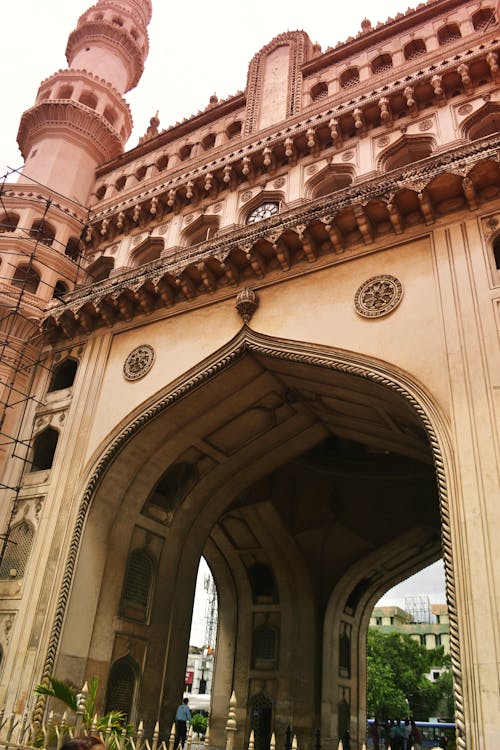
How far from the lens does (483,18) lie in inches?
561

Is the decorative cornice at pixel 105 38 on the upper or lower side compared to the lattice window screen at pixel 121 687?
upper

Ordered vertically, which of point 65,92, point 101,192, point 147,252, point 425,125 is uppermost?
point 65,92

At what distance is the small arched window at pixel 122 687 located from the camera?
10.9 m

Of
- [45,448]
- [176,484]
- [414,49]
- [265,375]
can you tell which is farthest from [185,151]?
[176,484]

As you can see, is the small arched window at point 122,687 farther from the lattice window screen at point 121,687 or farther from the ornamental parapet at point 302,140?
the ornamental parapet at point 302,140

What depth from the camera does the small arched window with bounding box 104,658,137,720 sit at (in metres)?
10.9

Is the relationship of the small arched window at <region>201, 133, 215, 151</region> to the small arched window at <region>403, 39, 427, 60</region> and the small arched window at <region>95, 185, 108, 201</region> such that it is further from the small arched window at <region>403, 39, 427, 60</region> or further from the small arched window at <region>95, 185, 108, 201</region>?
the small arched window at <region>403, 39, 427, 60</region>

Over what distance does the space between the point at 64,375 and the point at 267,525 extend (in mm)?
6802

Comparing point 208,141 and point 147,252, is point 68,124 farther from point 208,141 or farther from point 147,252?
point 147,252

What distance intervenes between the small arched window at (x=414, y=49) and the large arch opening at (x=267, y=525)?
8.97 meters

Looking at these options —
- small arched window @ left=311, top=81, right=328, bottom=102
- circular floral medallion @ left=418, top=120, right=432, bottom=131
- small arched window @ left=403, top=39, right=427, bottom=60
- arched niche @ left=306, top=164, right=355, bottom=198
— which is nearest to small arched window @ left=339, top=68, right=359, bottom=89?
small arched window @ left=311, top=81, right=328, bottom=102

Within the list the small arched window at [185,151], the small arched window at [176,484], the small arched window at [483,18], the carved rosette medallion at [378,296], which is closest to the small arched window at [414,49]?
the small arched window at [483,18]

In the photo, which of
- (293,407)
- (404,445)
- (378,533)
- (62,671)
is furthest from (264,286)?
(378,533)

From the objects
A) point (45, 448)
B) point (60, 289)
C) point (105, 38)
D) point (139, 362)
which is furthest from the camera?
point (105, 38)
